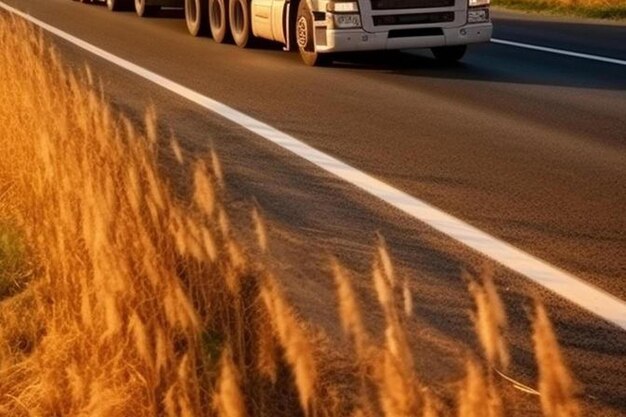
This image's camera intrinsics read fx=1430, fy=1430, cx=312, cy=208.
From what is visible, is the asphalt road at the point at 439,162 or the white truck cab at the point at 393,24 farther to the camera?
the white truck cab at the point at 393,24

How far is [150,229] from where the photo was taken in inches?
246

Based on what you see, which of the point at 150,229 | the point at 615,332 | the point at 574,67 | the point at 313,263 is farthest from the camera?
the point at 574,67

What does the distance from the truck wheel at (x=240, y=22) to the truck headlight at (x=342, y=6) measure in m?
2.60

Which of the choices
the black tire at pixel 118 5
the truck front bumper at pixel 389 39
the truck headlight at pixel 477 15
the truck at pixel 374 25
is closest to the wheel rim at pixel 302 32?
the truck at pixel 374 25

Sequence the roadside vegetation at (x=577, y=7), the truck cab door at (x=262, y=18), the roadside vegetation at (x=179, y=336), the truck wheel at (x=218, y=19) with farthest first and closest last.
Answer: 1. the roadside vegetation at (x=577, y=7)
2. the truck wheel at (x=218, y=19)
3. the truck cab door at (x=262, y=18)
4. the roadside vegetation at (x=179, y=336)

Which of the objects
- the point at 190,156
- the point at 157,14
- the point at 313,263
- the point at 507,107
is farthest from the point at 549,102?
the point at 157,14

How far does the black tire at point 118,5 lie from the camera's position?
93.6 feet

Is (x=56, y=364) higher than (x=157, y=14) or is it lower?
higher

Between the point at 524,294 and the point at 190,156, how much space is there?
426 centimetres

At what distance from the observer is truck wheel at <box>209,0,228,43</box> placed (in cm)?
1956

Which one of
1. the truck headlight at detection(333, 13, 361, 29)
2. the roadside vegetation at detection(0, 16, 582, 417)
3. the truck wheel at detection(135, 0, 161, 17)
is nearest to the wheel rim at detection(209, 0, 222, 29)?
the truck headlight at detection(333, 13, 361, 29)

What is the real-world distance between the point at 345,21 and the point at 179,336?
38.0 ft

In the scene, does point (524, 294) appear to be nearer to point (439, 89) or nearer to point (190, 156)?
point (190, 156)

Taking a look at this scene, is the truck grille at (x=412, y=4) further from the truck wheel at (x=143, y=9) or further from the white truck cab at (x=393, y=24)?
the truck wheel at (x=143, y=9)
